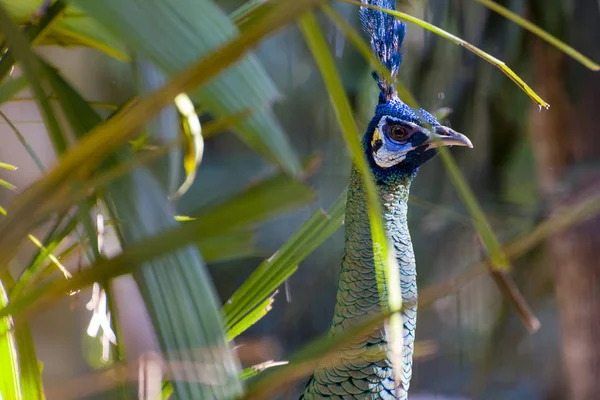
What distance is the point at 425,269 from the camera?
2.21 metres

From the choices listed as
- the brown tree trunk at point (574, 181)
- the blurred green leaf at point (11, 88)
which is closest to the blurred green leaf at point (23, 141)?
the blurred green leaf at point (11, 88)

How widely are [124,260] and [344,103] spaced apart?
4.5 inches

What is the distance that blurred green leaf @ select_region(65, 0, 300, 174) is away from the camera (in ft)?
0.67

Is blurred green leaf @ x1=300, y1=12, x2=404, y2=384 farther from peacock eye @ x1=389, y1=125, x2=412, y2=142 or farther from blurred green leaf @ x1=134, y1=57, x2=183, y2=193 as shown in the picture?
peacock eye @ x1=389, y1=125, x2=412, y2=142

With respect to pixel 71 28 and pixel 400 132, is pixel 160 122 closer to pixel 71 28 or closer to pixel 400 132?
pixel 71 28

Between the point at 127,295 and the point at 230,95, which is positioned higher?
the point at 127,295

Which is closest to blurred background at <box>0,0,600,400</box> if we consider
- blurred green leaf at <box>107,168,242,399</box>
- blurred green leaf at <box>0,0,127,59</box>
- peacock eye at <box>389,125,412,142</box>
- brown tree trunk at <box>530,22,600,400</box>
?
brown tree trunk at <box>530,22,600,400</box>

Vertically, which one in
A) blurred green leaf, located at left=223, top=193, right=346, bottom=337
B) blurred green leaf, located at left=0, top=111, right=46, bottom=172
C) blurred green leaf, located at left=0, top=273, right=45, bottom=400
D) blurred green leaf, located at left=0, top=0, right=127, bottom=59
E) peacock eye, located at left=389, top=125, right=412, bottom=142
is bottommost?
blurred green leaf, located at left=0, top=273, right=45, bottom=400

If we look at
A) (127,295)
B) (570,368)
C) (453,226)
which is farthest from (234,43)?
(453,226)

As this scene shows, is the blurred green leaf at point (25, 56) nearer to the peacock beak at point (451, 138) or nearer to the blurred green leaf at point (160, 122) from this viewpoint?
the blurred green leaf at point (160, 122)

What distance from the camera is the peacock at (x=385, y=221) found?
0.68 metres

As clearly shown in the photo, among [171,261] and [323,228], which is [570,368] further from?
[171,261]

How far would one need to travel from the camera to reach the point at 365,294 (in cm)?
70

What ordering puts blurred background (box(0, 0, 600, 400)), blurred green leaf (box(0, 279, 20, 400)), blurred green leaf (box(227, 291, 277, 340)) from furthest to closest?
blurred background (box(0, 0, 600, 400)), blurred green leaf (box(227, 291, 277, 340)), blurred green leaf (box(0, 279, 20, 400))
